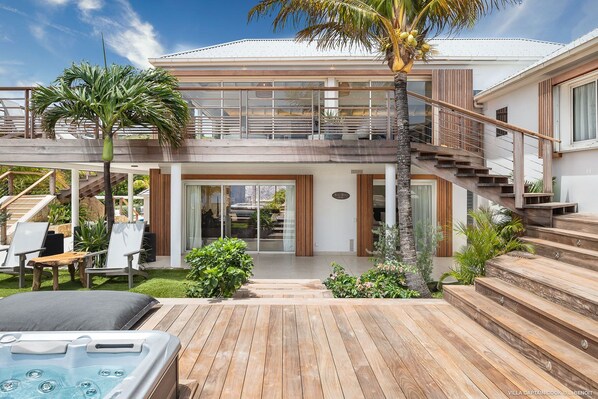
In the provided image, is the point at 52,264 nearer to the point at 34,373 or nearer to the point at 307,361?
the point at 34,373

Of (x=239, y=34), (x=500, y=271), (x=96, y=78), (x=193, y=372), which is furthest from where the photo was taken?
(x=239, y=34)

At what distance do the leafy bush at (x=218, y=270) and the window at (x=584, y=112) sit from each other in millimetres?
6202

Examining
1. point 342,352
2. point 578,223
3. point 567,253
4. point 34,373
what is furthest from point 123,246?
point 578,223

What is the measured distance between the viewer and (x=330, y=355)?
9.61ft

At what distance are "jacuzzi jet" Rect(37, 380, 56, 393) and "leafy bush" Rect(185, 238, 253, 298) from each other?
2136mm

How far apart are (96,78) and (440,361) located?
24.0 ft

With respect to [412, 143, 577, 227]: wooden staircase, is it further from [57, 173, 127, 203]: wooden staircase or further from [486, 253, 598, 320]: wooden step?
[57, 173, 127, 203]: wooden staircase

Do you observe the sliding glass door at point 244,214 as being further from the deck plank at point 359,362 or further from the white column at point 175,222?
the deck plank at point 359,362

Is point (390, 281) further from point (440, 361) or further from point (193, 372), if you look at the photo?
point (193, 372)

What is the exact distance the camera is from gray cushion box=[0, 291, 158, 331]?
3068mm

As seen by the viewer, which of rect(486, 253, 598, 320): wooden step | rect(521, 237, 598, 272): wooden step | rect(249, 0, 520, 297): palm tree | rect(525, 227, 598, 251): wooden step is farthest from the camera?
rect(249, 0, 520, 297): palm tree

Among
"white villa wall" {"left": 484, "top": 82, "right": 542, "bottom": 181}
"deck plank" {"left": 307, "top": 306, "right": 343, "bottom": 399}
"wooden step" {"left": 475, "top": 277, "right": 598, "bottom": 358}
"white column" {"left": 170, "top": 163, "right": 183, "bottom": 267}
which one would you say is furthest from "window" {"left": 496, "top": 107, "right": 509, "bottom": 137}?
"white column" {"left": 170, "top": 163, "right": 183, "bottom": 267}

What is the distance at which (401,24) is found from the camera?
5191 mm

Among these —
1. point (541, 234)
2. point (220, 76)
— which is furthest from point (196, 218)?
point (541, 234)
